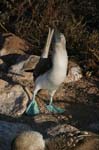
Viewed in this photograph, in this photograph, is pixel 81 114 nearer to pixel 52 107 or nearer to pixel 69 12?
pixel 52 107

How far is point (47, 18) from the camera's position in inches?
425

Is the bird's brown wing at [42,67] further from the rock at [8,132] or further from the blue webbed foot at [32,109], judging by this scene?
Result: the rock at [8,132]

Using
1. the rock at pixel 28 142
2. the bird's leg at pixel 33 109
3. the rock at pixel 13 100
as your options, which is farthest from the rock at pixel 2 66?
the rock at pixel 28 142

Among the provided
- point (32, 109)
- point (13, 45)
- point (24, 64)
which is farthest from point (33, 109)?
point (13, 45)

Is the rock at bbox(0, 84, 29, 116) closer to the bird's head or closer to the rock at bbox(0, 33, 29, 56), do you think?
the bird's head

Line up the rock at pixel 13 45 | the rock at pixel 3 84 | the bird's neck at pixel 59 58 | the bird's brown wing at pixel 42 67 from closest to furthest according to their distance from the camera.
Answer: the bird's neck at pixel 59 58, the bird's brown wing at pixel 42 67, the rock at pixel 3 84, the rock at pixel 13 45

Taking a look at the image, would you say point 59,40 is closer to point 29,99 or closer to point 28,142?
point 29,99

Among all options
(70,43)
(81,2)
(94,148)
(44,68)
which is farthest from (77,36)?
(94,148)

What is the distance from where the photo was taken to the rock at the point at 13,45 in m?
A: 10.4

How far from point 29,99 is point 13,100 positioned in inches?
10.9

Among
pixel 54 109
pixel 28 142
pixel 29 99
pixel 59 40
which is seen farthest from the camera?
pixel 29 99

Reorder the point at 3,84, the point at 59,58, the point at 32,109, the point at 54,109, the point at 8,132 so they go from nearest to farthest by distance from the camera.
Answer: the point at 8,132 → the point at 59,58 → the point at 32,109 → the point at 54,109 → the point at 3,84

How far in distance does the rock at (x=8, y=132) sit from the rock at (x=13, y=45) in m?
2.93

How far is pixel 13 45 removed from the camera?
10.5 metres
